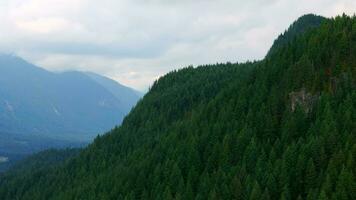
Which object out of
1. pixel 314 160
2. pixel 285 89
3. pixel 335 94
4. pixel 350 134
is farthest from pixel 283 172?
pixel 285 89

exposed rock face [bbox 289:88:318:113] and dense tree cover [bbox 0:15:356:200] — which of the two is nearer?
dense tree cover [bbox 0:15:356:200]

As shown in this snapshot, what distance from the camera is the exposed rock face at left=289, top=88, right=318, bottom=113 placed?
165m

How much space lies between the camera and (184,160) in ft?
615

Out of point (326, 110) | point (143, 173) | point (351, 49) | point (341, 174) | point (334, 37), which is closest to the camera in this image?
point (341, 174)

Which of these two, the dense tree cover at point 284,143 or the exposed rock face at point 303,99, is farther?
the exposed rock face at point 303,99

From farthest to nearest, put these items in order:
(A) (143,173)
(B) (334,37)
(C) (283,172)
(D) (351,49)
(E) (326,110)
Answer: (A) (143,173), (B) (334,37), (D) (351,49), (E) (326,110), (C) (283,172)

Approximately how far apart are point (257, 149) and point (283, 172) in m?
23.5

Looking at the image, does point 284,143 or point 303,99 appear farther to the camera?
point 303,99

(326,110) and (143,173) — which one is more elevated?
(326,110)

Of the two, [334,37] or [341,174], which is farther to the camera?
[334,37]

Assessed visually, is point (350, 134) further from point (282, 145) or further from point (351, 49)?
point (351, 49)

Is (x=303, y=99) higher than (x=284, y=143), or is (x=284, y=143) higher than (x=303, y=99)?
(x=303, y=99)

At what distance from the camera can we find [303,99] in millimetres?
169750

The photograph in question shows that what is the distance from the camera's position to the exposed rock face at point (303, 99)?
16498 cm
